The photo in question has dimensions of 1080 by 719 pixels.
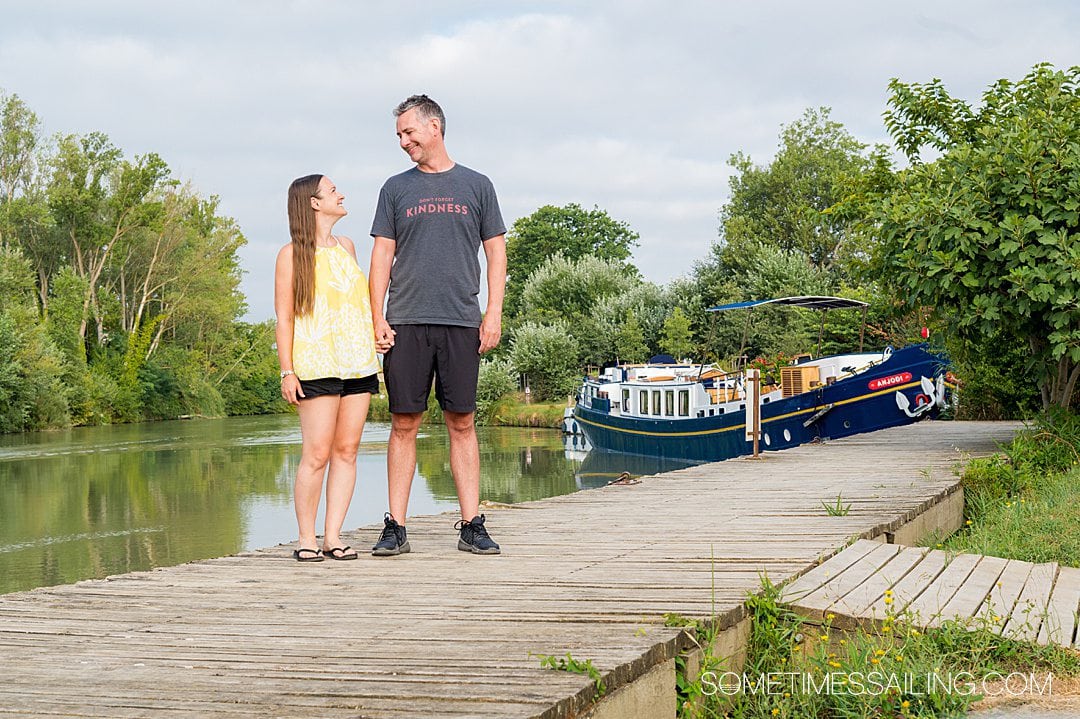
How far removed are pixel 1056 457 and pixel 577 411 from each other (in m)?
23.9

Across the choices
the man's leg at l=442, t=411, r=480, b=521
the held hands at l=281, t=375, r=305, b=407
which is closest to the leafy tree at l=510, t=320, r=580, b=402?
the man's leg at l=442, t=411, r=480, b=521

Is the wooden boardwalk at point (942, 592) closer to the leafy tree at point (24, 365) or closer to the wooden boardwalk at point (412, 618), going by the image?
the wooden boardwalk at point (412, 618)

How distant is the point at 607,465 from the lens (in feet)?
84.3

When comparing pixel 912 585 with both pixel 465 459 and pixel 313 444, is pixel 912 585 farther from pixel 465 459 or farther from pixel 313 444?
pixel 313 444

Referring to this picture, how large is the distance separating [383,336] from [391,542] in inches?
37.6

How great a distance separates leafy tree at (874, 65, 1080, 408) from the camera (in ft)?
31.7

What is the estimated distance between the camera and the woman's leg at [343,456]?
5316mm

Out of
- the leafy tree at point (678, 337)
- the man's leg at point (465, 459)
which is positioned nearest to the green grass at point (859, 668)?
the man's leg at point (465, 459)

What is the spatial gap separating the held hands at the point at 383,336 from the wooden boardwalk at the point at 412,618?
3.18ft

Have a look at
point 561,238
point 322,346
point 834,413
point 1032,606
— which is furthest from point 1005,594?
point 561,238

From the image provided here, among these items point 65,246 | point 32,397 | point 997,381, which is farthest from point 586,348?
point 997,381

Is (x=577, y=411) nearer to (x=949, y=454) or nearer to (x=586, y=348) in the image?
(x=586, y=348)

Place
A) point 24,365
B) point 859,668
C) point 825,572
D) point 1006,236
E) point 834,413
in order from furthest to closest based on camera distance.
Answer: point 24,365 → point 834,413 → point 1006,236 → point 825,572 → point 859,668

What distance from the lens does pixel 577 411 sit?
3350 centimetres
